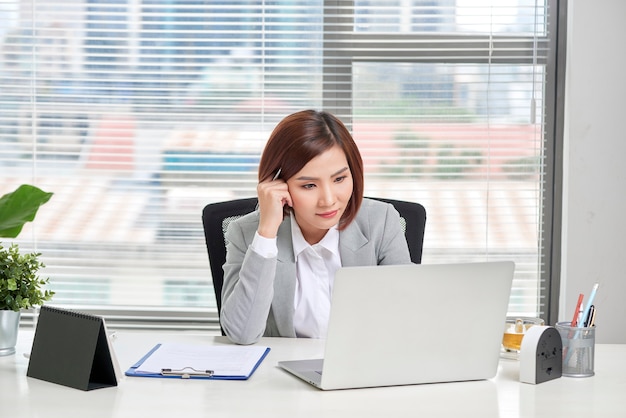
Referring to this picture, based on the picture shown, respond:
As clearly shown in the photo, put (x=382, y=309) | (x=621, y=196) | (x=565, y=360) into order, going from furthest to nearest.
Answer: (x=621, y=196) → (x=565, y=360) → (x=382, y=309)

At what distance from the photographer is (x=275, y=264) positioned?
1916 mm

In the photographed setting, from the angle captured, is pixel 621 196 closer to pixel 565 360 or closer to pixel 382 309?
pixel 565 360

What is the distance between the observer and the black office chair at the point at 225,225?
2141 millimetres

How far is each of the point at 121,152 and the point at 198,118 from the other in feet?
1.06

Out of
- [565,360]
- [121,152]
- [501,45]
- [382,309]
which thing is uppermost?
[501,45]

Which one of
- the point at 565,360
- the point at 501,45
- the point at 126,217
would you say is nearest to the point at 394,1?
the point at 501,45

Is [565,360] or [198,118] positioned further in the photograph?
[198,118]

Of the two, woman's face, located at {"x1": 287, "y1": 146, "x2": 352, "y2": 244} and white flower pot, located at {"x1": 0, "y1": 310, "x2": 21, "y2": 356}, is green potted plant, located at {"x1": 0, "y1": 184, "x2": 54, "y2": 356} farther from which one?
woman's face, located at {"x1": 287, "y1": 146, "x2": 352, "y2": 244}

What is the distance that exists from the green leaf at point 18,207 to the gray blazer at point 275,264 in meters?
0.54

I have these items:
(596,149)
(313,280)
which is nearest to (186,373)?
(313,280)

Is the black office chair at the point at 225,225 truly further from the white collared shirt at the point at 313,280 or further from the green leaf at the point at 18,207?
the green leaf at the point at 18,207

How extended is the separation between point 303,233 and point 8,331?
784 millimetres

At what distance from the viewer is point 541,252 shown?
3080mm

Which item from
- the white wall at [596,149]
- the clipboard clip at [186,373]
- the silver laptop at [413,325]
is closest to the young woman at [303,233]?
the clipboard clip at [186,373]
